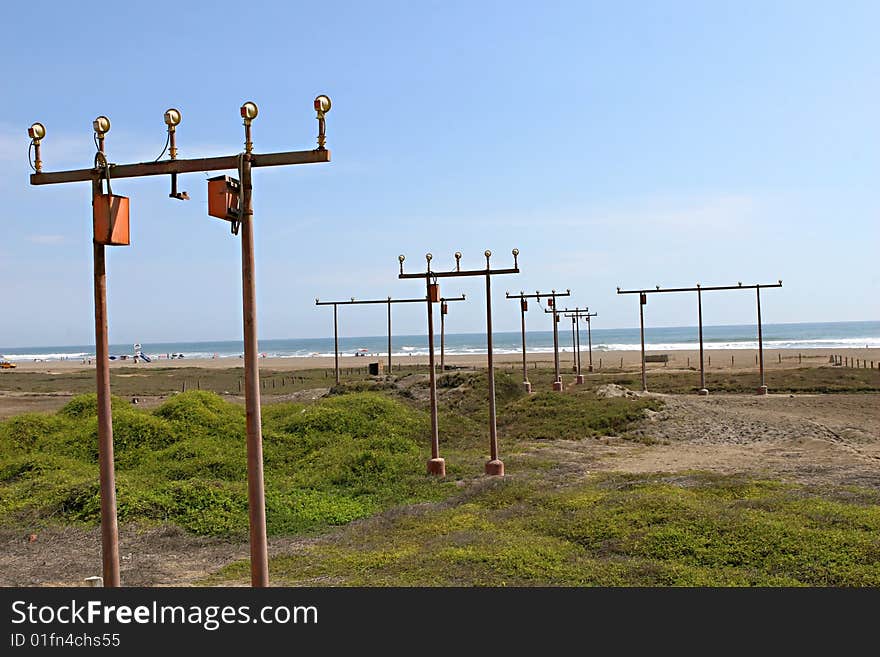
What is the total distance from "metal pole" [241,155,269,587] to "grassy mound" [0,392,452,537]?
675 centimetres

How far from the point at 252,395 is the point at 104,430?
1857 mm

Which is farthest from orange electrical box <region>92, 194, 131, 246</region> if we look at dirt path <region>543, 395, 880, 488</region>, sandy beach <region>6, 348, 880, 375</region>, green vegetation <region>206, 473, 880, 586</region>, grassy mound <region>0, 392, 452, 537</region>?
sandy beach <region>6, 348, 880, 375</region>

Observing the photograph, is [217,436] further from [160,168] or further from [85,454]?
[160,168]

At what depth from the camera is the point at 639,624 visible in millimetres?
7691

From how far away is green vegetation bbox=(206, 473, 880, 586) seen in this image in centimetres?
1053

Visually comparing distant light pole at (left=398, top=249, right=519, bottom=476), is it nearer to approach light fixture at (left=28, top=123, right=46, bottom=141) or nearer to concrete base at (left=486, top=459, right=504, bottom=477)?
concrete base at (left=486, top=459, right=504, bottom=477)

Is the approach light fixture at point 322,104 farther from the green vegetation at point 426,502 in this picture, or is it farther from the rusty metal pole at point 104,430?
the green vegetation at point 426,502

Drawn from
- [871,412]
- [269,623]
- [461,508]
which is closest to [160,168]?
[269,623]

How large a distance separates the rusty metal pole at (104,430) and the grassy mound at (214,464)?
581cm

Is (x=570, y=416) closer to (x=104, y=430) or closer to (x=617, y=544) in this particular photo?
(x=617, y=544)

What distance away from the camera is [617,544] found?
1209cm

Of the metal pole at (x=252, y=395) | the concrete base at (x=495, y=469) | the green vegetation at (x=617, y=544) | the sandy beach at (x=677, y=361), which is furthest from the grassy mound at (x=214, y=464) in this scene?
the sandy beach at (x=677, y=361)

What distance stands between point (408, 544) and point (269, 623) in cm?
548

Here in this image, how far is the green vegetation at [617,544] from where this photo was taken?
10531 millimetres
